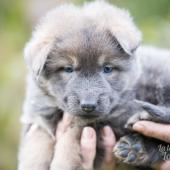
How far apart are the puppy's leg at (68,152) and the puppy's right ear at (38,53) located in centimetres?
58

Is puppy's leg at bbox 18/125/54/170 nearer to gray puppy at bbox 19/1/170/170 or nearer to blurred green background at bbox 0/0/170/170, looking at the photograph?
gray puppy at bbox 19/1/170/170

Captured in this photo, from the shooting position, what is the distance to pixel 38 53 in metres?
3.84

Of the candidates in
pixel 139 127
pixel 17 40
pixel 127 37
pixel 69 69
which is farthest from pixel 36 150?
pixel 17 40

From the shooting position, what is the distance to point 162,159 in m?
→ 3.95

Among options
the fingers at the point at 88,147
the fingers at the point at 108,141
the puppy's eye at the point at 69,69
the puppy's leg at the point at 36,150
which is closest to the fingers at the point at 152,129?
the fingers at the point at 108,141

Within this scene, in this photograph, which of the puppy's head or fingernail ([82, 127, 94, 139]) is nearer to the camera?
the puppy's head

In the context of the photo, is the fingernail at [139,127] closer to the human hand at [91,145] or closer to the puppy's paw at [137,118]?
the puppy's paw at [137,118]

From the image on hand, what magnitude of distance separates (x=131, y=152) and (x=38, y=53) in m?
0.95

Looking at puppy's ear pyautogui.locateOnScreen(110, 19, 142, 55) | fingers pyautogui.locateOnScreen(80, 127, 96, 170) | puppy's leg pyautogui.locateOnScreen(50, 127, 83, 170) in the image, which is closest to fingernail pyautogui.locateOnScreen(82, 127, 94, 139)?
fingers pyautogui.locateOnScreen(80, 127, 96, 170)

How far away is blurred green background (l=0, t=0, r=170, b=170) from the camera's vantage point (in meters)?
6.98

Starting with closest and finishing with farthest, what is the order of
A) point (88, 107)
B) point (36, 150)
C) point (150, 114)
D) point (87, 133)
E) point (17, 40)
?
point (88, 107), point (150, 114), point (87, 133), point (36, 150), point (17, 40)

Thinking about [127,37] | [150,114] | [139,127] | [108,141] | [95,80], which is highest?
[127,37]

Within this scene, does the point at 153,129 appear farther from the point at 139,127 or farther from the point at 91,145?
the point at 91,145

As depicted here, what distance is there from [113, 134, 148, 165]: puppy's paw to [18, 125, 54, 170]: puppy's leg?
0.62 metres
